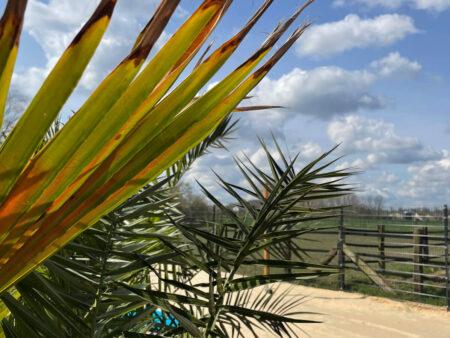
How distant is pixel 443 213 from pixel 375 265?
14.1ft

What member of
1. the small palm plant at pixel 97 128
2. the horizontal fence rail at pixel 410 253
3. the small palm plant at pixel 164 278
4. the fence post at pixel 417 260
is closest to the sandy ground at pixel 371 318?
the horizontal fence rail at pixel 410 253

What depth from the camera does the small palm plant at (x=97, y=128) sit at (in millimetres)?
448

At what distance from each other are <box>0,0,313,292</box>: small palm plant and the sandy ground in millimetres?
5936

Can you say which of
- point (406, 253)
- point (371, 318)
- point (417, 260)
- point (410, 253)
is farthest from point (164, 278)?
point (417, 260)

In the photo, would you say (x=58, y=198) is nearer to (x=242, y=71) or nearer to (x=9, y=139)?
(x=9, y=139)

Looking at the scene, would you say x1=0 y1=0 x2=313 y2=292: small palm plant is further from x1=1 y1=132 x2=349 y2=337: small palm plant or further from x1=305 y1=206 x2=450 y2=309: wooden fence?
x1=305 y1=206 x2=450 y2=309: wooden fence

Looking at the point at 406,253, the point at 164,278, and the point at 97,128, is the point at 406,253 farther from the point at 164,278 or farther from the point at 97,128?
the point at 97,128

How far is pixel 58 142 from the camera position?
47cm

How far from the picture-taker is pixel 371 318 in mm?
8195

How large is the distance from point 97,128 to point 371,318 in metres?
8.41

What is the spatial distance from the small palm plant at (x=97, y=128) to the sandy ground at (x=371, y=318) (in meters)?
5.94

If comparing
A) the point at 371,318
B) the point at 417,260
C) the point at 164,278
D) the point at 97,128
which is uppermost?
the point at 97,128

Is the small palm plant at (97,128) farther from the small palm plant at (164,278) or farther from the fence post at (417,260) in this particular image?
the fence post at (417,260)

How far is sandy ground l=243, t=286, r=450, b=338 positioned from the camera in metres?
7.21
